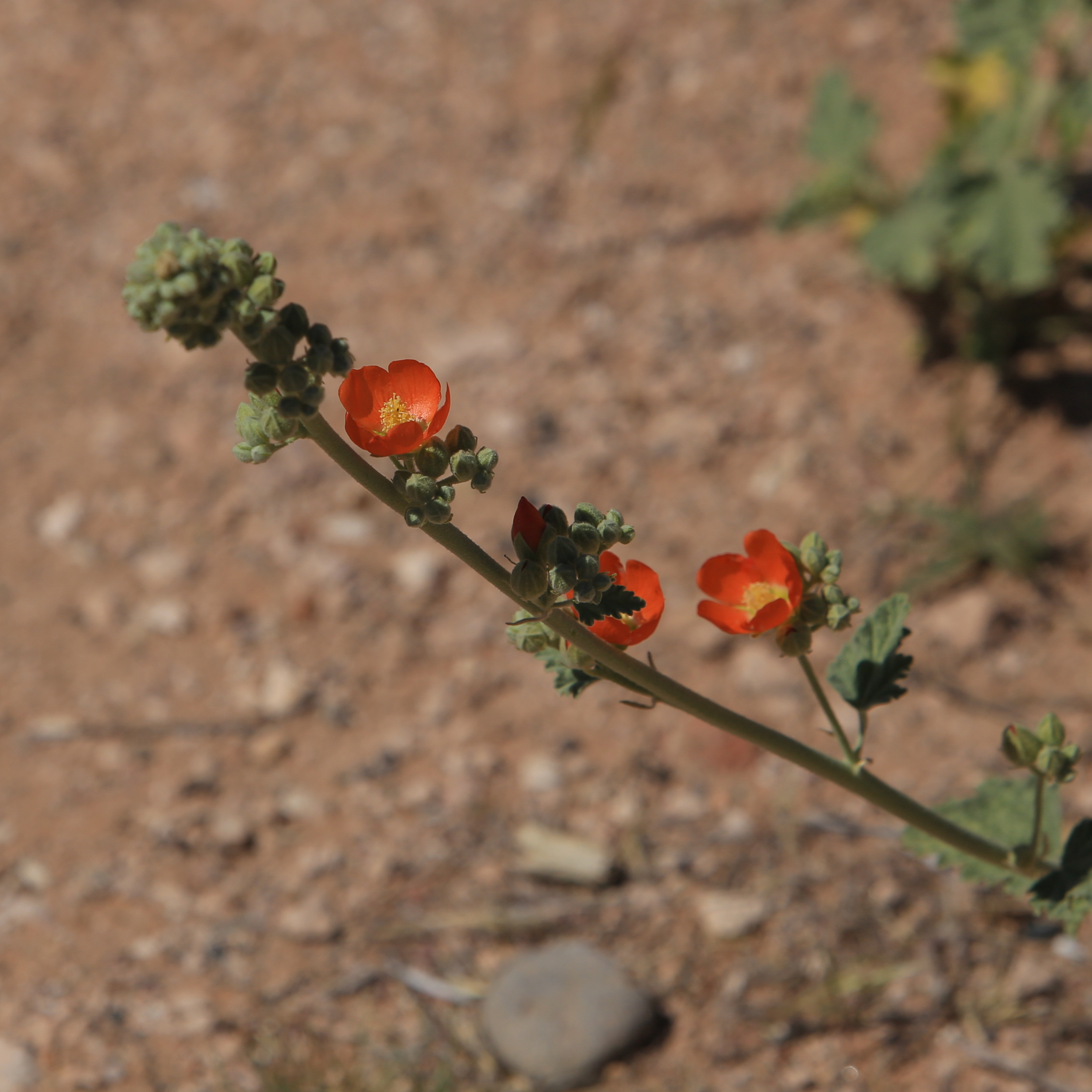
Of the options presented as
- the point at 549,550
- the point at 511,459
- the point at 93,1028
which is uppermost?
the point at 511,459

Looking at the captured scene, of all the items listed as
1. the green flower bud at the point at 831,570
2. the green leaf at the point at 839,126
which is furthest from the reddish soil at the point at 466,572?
the green flower bud at the point at 831,570

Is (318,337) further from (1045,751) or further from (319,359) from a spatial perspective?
(1045,751)

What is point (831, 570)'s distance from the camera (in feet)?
5.95

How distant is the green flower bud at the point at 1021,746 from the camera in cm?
189

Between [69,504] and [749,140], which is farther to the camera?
[749,140]

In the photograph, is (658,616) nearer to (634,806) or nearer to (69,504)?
(634,806)

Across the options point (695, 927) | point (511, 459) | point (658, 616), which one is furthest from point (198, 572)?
point (658, 616)

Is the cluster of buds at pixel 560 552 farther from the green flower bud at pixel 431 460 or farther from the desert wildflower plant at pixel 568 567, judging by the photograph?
the green flower bud at pixel 431 460

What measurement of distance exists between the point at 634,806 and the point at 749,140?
9.29 ft

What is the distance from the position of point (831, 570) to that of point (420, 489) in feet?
2.13

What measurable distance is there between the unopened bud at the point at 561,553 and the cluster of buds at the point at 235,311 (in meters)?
0.33

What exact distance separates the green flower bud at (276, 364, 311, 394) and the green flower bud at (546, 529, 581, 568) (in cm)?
36

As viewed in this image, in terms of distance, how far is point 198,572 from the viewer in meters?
3.79

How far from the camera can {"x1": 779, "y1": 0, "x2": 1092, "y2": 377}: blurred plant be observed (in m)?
3.79
